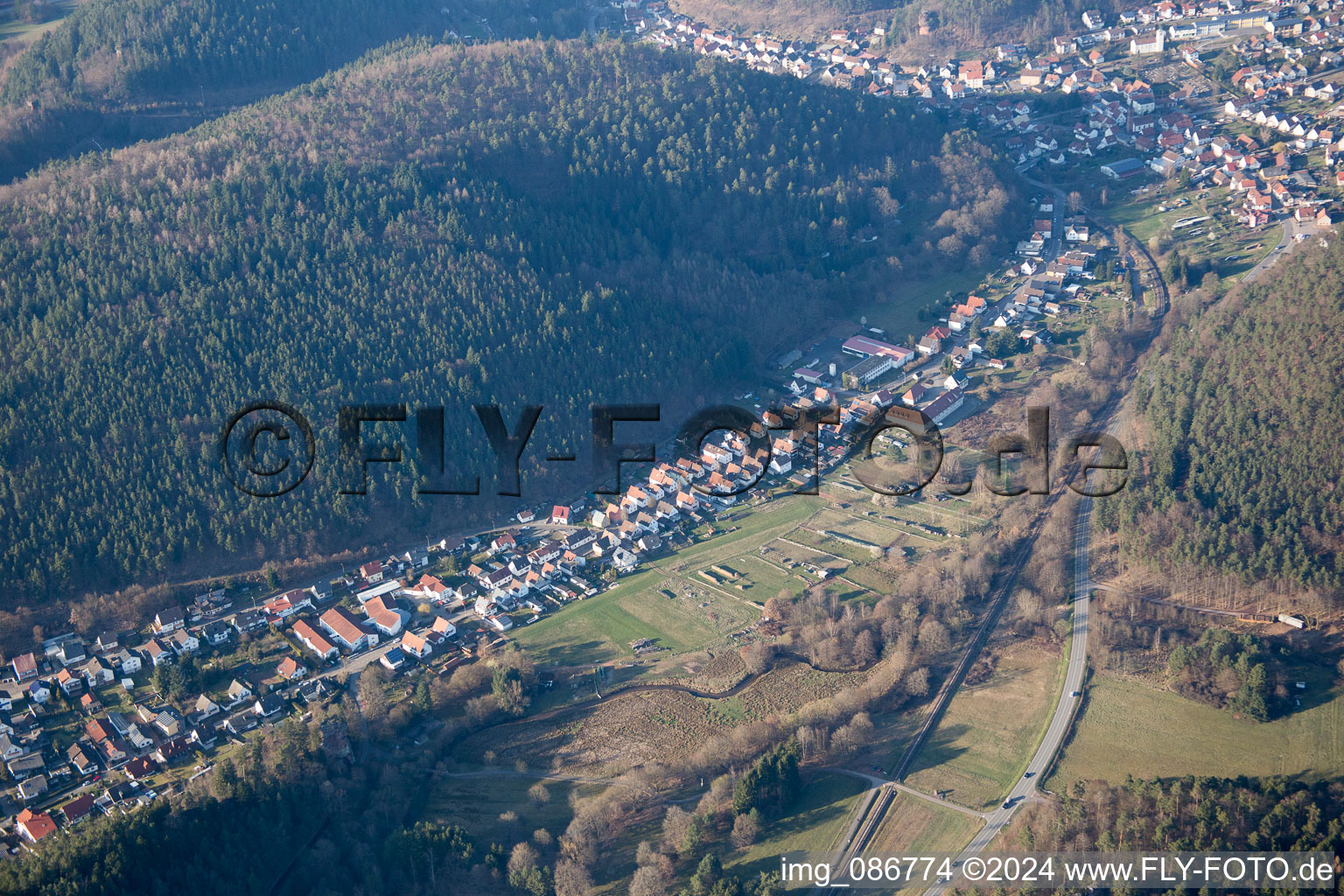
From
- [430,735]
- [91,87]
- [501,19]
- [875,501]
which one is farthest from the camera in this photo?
[501,19]

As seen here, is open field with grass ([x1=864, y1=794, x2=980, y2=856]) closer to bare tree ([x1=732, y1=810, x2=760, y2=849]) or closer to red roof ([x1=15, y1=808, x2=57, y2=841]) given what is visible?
bare tree ([x1=732, y1=810, x2=760, y2=849])

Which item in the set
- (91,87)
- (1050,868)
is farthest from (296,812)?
(91,87)

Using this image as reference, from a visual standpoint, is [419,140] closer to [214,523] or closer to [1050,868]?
[214,523]

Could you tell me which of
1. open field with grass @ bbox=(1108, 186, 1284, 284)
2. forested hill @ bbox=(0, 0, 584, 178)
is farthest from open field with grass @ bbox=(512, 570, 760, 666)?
forested hill @ bbox=(0, 0, 584, 178)

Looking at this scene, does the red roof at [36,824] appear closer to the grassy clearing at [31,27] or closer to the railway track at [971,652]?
the railway track at [971,652]

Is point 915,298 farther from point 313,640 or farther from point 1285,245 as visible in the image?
point 313,640
